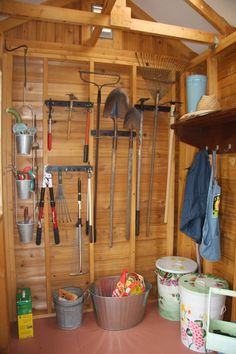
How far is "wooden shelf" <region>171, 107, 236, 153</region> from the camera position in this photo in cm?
194

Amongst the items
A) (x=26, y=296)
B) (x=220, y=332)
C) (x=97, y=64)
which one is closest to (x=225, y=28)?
(x=97, y=64)

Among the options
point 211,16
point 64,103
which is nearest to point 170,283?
point 64,103

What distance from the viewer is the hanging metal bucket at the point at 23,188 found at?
7.22 feet

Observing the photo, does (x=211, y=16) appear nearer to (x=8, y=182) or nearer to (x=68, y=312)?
(x=8, y=182)

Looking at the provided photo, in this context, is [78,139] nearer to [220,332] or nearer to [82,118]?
[82,118]

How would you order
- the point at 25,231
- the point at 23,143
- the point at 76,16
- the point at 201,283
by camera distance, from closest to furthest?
the point at 76,16 → the point at 201,283 → the point at 23,143 → the point at 25,231

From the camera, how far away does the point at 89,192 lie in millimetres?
2453

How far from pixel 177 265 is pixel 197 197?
60cm

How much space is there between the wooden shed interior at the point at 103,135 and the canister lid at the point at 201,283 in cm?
12

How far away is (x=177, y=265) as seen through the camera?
238 cm

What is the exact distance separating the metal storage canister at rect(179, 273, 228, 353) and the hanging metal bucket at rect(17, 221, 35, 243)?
1.24 metres

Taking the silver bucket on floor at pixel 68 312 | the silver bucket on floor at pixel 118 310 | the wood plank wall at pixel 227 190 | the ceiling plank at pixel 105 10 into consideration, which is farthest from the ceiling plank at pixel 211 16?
the silver bucket on floor at pixel 68 312

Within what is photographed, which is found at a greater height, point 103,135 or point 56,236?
point 103,135

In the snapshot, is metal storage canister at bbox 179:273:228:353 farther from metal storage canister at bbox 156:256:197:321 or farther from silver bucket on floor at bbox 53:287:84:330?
silver bucket on floor at bbox 53:287:84:330
